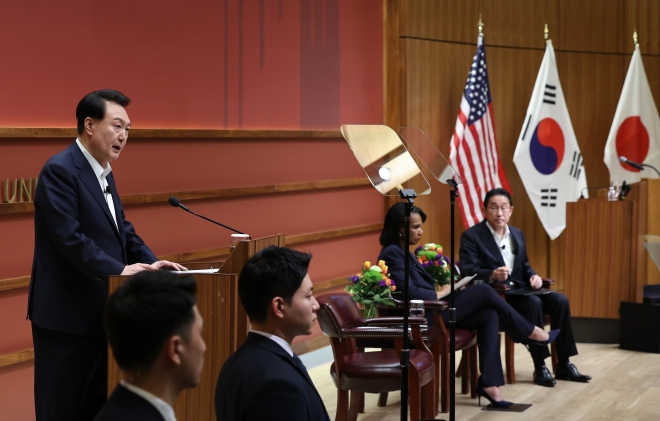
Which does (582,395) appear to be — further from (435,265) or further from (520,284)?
(435,265)

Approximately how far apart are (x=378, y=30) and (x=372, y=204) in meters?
1.42

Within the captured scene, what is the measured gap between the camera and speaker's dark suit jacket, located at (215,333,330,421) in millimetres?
2029

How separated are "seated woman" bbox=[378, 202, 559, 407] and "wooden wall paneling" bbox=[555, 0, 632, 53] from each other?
3.86 meters

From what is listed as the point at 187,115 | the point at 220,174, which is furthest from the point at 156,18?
the point at 220,174

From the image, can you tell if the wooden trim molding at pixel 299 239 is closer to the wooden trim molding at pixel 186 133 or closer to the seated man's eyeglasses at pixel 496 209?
the wooden trim molding at pixel 186 133

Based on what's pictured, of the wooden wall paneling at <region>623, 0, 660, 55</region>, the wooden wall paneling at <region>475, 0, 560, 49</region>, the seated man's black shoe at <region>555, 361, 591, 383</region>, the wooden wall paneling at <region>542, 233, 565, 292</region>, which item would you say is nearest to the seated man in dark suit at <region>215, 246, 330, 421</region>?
the seated man's black shoe at <region>555, 361, 591, 383</region>

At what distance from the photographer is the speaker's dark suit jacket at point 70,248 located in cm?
279

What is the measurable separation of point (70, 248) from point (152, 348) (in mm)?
1377

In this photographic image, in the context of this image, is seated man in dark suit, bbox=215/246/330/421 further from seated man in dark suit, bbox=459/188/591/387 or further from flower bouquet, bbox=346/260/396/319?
seated man in dark suit, bbox=459/188/591/387

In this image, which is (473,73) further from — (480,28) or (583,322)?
(583,322)

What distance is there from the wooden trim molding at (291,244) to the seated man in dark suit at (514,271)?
114 centimetres

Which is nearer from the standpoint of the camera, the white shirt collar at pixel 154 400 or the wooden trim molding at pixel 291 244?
the white shirt collar at pixel 154 400

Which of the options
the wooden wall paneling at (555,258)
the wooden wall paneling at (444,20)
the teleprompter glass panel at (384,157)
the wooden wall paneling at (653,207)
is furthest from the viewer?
the wooden wall paneling at (555,258)

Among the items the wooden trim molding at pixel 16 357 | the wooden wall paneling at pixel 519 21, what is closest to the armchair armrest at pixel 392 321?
the wooden trim molding at pixel 16 357
